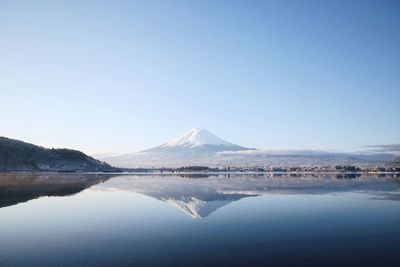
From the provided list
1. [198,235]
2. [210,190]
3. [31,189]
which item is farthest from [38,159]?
[198,235]

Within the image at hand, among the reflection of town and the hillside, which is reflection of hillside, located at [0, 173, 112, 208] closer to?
the reflection of town

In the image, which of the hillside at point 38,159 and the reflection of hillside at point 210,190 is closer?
the reflection of hillside at point 210,190

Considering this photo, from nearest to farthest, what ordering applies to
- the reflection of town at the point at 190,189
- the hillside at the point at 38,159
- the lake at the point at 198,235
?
the lake at the point at 198,235
the reflection of town at the point at 190,189
the hillside at the point at 38,159

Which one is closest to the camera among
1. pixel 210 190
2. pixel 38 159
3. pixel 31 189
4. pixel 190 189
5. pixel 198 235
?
pixel 198 235

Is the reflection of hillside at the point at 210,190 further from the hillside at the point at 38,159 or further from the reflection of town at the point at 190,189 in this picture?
the hillside at the point at 38,159

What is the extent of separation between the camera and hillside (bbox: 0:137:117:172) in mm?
120938

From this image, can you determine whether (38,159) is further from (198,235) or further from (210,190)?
(198,235)

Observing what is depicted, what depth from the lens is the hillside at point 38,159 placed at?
121 metres

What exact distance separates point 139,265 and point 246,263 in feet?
12.1

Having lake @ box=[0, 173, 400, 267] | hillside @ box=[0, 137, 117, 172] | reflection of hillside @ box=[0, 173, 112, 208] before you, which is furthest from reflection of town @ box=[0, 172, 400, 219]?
hillside @ box=[0, 137, 117, 172]

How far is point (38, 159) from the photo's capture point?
129875 mm

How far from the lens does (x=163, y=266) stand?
12.3 meters

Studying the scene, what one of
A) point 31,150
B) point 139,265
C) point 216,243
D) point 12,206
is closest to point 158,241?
point 216,243

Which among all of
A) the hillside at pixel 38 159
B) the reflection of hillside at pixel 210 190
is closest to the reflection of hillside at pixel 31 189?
the reflection of hillside at pixel 210 190
